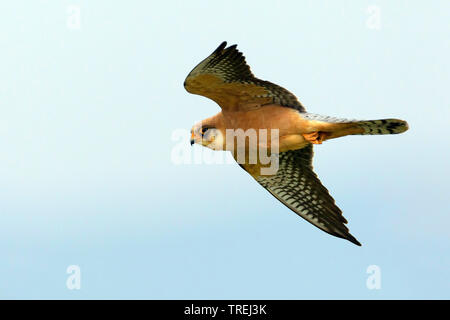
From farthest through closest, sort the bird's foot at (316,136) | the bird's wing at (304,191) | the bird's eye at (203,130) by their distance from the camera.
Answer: the bird's wing at (304,191), the bird's eye at (203,130), the bird's foot at (316,136)

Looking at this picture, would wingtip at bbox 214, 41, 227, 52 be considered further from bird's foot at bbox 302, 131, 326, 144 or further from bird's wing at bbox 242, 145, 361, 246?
bird's wing at bbox 242, 145, 361, 246

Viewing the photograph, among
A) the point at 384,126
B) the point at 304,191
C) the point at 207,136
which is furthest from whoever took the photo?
the point at 304,191

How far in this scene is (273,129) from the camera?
385 inches

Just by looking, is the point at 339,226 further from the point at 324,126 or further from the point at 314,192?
the point at 324,126

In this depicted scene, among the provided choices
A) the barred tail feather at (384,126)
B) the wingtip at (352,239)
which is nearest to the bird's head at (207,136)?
the barred tail feather at (384,126)

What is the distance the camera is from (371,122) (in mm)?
9023

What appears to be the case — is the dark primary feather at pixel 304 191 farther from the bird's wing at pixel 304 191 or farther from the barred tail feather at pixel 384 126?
the barred tail feather at pixel 384 126

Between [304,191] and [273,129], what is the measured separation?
146cm

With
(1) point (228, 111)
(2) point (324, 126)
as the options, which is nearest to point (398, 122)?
(2) point (324, 126)

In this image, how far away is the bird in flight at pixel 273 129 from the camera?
30.3 ft

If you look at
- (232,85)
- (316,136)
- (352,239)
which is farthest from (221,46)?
(352,239)

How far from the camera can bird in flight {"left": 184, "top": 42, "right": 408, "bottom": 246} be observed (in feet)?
30.3

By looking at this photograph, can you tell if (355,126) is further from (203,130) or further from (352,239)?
(203,130)

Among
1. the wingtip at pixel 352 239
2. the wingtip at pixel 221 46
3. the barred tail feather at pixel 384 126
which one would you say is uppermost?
the wingtip at pixel 221 46
